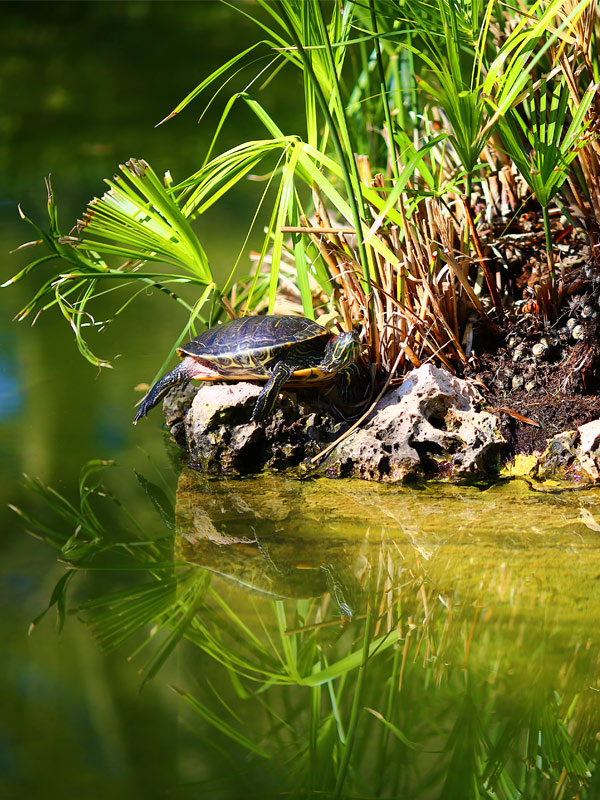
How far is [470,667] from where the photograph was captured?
823 millimetres

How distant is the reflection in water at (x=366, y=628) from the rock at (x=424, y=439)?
0.14 feet

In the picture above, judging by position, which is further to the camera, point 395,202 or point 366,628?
point 395,202

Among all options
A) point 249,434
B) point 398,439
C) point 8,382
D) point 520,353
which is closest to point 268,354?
point 249,434

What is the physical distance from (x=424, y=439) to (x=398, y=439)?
0.14 feet

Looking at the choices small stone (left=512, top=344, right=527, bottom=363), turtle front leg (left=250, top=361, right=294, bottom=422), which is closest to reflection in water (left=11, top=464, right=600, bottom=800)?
turtle front leg (left=250, top=361, right=294, bottom=422)

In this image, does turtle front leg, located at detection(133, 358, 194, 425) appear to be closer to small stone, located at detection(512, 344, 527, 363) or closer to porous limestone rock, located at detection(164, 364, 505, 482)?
porous limestone rock, located at detection(164, 364, 505, 482)

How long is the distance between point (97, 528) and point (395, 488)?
48 cm

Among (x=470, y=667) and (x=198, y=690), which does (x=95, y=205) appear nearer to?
(x=198, y=690)

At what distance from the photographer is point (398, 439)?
4.18ft

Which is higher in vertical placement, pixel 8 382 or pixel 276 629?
pixel 8 382

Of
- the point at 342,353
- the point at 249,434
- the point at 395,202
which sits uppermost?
the point at 395,202

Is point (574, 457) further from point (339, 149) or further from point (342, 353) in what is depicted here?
point (339, 149)

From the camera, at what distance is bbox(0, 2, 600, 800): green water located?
2.34 ft

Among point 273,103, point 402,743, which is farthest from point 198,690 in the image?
point 273,103
